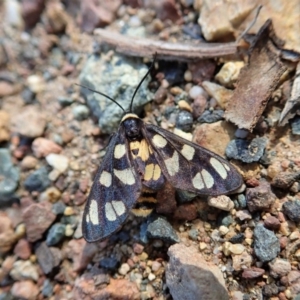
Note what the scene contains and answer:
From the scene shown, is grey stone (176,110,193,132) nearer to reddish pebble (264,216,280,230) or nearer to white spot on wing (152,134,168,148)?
white spot on wing (152,134,168,148)

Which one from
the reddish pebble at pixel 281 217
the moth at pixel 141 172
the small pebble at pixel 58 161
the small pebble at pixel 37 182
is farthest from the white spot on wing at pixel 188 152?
the small pebble at pixel 37 182

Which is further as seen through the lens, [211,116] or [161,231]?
[211,116]

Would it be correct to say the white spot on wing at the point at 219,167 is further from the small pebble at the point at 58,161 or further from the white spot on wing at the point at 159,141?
the small pebble at the point at 58,161

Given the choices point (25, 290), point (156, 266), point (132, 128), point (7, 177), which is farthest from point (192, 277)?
point (7, 177)

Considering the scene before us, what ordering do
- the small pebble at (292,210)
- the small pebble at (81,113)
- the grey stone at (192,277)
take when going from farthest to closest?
the small pebble at (81,113) → the small pebble at (292,210) → the grey stone at (192,277)

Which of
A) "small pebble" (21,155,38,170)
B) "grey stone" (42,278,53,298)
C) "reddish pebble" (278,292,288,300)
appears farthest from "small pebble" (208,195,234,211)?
"small pebble" (21,155,38,170)

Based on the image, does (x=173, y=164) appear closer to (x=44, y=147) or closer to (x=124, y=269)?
(x=124, y=269)

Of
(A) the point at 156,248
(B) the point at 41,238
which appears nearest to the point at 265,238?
(A) the point at 156,248

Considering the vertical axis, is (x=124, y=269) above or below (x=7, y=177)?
below
